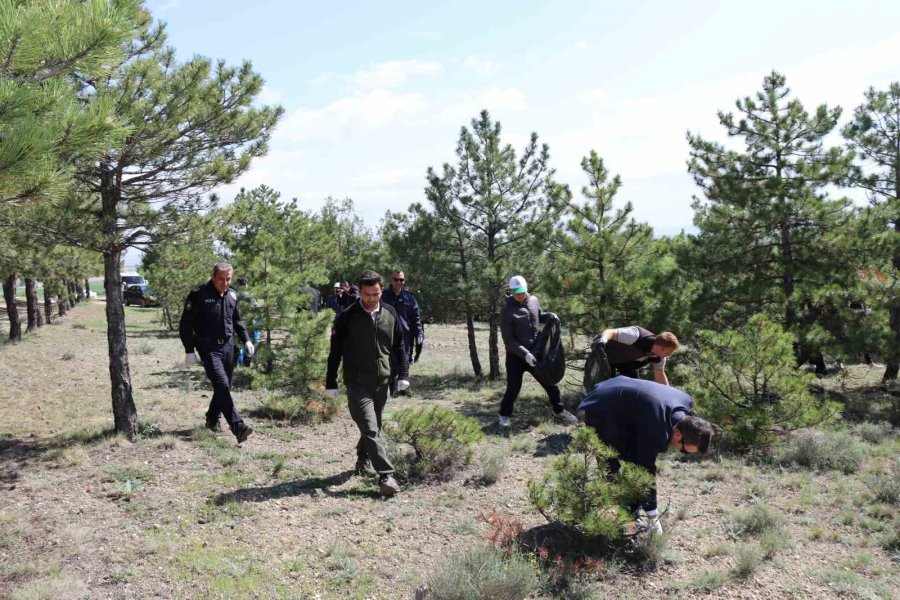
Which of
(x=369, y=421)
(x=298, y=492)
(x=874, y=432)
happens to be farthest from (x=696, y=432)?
(x=874, y=432)

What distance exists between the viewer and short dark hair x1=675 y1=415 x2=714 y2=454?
383 cm

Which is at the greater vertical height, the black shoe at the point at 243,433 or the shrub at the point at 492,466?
the black shoe at the point at 243,433

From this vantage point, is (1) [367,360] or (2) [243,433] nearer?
(1) [367,360]

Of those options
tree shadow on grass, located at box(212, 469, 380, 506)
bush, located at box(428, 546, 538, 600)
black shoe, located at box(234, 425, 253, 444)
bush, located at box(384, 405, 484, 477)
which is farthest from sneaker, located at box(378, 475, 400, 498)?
black shoe, located at box(234, 425, 253, 444)

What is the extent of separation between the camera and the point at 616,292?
28.9ft

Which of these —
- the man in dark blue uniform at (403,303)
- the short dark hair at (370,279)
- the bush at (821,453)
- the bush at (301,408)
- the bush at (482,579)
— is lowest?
the bush at (821,453)

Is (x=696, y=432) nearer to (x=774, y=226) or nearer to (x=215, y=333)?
(x=215, y=333)

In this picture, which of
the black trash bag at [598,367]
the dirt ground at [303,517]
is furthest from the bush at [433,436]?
the black trash bag at [598,367]

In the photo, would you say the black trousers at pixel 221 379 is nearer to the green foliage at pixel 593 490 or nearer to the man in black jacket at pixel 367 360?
the man in black jacket at pixel 367 360

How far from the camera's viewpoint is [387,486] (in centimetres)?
546

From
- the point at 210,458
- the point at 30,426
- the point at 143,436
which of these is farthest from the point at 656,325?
the point at 30,426

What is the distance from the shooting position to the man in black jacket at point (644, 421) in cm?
400

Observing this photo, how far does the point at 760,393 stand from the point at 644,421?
3.65 meters

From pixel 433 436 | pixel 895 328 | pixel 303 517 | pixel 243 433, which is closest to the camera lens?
pixel 303 517
